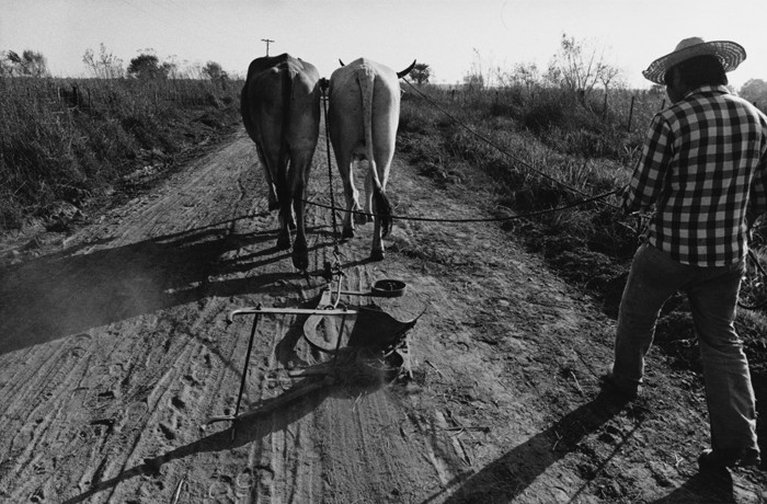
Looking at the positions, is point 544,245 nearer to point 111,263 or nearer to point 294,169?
point 294,169

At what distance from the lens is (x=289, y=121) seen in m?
4.94

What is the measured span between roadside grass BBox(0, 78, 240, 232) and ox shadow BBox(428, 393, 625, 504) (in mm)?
6196

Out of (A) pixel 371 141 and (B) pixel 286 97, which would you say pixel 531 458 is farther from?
Result: (B) pixel 286 97

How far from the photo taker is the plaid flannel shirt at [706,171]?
2.49 meters

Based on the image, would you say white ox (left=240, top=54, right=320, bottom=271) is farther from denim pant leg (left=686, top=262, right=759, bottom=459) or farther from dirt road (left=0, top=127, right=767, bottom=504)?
denim pant leg (left=686, top=262, right=759, bottom=459)

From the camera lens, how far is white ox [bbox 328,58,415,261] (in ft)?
16.2

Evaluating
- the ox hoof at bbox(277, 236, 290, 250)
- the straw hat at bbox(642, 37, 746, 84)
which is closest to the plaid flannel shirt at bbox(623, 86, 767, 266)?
the straw hat at bbox(642, 37, 746, 84)

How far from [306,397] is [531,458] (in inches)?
56.5

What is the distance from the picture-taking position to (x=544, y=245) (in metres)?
5.88

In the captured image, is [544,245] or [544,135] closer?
[544,245]

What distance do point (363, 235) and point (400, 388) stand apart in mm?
3148

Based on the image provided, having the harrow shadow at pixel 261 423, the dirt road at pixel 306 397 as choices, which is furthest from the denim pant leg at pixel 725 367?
the harrow shadow at pixel 261 423

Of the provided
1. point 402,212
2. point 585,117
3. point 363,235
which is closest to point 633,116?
point 585,117

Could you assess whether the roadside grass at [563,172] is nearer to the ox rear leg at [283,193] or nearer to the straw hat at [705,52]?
the straw hat at [705,52]
